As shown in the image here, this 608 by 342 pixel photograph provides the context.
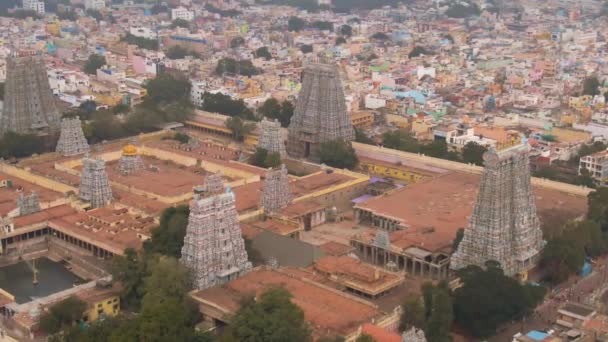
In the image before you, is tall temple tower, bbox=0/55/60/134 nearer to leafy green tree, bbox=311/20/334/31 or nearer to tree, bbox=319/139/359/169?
tree, bbox=319/139/359/169

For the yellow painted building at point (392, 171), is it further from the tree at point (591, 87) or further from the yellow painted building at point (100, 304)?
the tree at point (591, 87)

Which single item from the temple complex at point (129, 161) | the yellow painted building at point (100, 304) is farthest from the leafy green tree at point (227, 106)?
the yellow painted building at point (100, 304)

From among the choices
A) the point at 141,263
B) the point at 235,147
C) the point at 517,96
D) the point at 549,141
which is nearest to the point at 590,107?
the point at 517,96

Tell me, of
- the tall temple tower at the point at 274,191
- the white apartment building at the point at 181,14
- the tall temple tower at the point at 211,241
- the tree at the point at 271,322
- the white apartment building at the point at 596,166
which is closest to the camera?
the tree at the point at 271,322

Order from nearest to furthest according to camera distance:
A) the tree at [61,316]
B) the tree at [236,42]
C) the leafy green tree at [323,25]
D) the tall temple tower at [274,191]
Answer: the tree at [61,316]
the tall temple tower at [274,191]
the tree at [236,42]
the leafy green tree at [323,25]

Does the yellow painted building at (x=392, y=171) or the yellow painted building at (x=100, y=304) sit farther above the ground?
the yellow painted building at (x=392, y=171)

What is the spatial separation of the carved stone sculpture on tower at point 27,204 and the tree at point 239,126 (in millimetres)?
20486

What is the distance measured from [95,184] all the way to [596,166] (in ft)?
96.4

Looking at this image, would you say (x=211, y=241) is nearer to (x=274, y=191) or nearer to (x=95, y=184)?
(x=274, y=191)

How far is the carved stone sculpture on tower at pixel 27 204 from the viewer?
45.1m

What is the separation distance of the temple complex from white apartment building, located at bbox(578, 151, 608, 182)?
26735mm

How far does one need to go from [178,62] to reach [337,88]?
39.3 m

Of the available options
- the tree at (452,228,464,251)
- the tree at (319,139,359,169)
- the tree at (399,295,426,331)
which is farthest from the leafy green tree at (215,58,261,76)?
the tree at (399,295,426,331)

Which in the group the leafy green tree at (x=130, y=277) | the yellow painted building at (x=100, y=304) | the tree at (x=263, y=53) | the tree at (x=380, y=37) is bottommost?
the yellow painted building at (x=100, y=304)
